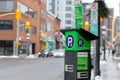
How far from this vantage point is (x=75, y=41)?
10.6 m

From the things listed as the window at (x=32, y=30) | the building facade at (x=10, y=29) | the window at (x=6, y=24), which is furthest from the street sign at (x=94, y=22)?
the window at (x=32, y=30)

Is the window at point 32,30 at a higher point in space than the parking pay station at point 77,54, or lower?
higher

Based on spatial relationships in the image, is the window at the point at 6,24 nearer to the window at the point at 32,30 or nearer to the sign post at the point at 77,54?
the window at the point at 32,30

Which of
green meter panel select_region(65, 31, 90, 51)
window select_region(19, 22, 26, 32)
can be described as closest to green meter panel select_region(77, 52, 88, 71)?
green meter panel select_region(65, 31, 90, 51)

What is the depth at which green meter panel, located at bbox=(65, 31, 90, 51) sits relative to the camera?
10555mm

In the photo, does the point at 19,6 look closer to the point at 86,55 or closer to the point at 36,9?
the point at 36,9

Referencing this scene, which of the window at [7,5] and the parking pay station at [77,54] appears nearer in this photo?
the parking pay station at [77,54]

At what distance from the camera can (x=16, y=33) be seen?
3322 inches

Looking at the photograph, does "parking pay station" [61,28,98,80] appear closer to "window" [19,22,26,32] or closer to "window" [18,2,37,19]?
"window" [19,22,26,32]

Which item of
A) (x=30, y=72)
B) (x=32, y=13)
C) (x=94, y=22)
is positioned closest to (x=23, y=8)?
(x=32, y=13)

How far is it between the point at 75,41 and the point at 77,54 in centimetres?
41

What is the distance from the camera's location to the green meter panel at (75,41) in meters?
10.6

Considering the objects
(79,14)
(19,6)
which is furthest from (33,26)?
(79,14)

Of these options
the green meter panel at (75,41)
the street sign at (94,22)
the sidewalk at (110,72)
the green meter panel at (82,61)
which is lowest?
the sidewalk at (110,72)
